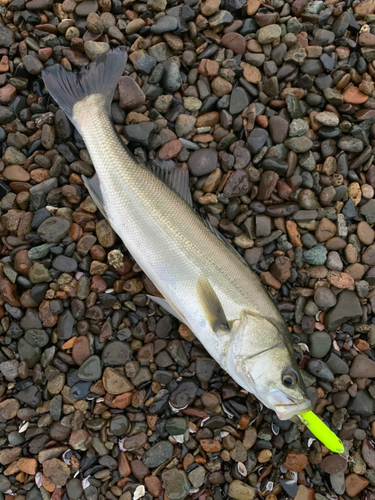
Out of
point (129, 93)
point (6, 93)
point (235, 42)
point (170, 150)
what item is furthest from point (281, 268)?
point (6, 93)

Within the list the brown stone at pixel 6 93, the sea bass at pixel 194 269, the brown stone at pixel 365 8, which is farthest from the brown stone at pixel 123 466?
the brown stone at pixel 365 8

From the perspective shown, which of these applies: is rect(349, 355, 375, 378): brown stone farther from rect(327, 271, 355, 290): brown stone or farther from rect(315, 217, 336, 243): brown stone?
rect(315, 217, 336, 243): brown stone

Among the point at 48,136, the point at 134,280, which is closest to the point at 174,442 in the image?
the point at 134,280

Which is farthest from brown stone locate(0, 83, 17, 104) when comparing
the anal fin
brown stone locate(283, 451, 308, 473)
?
brown stone locate(283, 451, 308, 473)

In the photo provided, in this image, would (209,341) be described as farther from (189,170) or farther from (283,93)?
(283,93)

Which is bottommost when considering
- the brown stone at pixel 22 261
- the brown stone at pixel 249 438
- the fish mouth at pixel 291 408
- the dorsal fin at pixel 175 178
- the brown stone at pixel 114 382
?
the brown stone at pixel 249 438

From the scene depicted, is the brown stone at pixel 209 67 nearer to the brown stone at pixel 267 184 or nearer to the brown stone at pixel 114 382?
the brown stone at pixel 267 184
